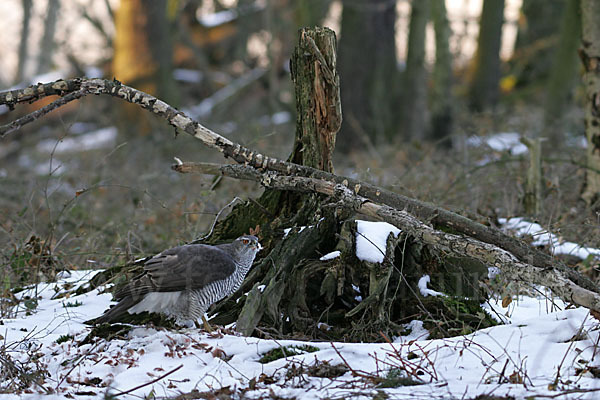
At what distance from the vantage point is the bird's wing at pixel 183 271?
4285 mm

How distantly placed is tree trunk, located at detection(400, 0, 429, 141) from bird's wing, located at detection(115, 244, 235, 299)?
1167cm

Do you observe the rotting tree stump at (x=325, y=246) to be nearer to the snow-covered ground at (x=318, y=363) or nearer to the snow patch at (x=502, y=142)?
the snow-covered ground at (x=318, y=363)

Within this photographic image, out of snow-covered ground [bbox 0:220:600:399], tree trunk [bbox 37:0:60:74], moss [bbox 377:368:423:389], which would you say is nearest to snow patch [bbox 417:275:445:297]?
snow-covered ground [bbox 0:220:600:399]

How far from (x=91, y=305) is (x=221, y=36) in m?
17.4

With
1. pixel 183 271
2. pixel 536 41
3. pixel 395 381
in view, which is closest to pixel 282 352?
pixel 395 381

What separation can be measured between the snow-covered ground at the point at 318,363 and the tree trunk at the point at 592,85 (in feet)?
10.9

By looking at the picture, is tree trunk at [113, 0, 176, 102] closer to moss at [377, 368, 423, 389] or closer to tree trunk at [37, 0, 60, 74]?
tree trunk at [37, 0, 60, 74]

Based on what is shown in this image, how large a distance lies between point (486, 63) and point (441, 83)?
10.1 feet

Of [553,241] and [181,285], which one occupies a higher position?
[181,285]

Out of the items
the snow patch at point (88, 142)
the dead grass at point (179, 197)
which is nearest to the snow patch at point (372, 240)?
the dead grass at point (179, 197)

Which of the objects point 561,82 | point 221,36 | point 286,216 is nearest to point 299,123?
point 286,216

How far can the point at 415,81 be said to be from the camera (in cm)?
1591

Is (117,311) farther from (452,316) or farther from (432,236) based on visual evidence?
(452,316)

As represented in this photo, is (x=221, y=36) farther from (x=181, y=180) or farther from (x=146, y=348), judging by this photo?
(x=146, y=348)
